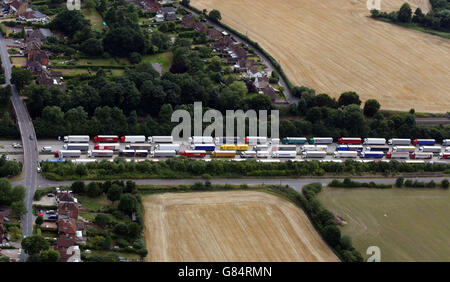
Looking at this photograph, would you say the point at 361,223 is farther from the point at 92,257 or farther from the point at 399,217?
the point at 92,257

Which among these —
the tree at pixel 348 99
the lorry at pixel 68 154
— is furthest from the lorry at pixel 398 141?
the lorry at pixel 68 154

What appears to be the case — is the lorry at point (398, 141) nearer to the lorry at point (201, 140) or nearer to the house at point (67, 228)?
the lorry at point (201, 140)

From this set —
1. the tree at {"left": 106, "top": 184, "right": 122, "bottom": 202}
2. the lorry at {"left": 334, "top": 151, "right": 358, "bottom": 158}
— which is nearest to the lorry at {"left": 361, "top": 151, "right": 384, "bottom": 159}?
the lorry at {"left": 334, "top": 151, "right": 358, "bottom": 158}

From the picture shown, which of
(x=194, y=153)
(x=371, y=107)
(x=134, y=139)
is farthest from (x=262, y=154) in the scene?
(x=371, y=107)

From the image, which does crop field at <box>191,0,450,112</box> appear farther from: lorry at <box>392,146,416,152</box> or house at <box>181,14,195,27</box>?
lorry at <box>392,146,416,152</box>

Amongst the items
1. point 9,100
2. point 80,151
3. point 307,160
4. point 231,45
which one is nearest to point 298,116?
point 307,160
